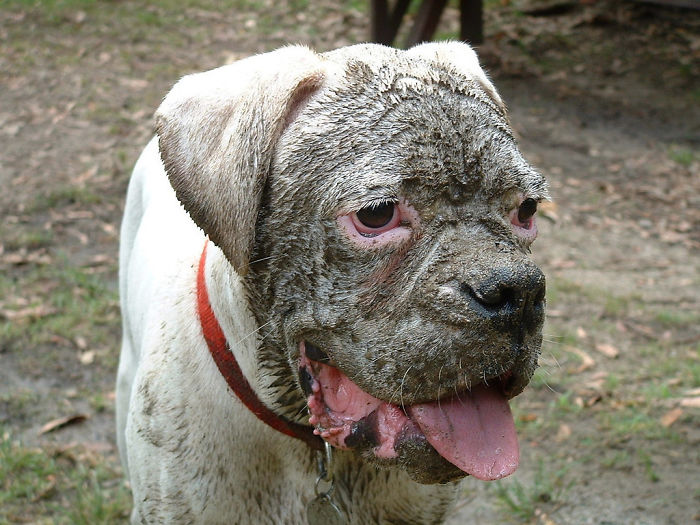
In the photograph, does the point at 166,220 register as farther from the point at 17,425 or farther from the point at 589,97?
the point at 589,97

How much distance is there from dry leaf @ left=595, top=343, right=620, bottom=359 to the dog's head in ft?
10.8

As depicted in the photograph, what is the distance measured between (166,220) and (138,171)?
701mm

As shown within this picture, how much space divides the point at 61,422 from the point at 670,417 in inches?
125

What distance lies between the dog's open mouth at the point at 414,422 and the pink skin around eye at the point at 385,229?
13.3 inches

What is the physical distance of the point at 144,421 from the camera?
2746 mm

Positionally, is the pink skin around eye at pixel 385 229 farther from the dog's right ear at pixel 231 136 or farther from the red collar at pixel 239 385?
the red collar at pixel 239 385

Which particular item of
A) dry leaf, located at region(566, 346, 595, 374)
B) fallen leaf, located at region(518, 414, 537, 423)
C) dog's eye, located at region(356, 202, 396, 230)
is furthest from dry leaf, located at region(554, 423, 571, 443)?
dog's eye, located at region(356, 202, 396, 230)

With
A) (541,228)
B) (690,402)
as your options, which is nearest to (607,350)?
(690,402)

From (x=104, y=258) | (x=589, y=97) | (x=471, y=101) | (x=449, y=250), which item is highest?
(x=471, y=101)

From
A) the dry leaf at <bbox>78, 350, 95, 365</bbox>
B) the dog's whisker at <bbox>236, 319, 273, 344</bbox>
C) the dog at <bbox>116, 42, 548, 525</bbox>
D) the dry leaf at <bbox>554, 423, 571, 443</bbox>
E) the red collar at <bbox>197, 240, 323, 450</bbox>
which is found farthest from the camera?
the dry leaf at <bbox>78, 350, 95, 365</bbox>

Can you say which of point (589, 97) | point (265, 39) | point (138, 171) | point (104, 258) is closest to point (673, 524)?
point (138, 171)

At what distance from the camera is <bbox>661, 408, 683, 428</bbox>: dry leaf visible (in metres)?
4.66

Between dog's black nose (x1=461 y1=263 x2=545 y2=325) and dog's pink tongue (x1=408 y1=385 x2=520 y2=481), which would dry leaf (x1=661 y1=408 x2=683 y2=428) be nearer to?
dog's pink tongue (x1=408 y1=385 x2=520 y2=481)

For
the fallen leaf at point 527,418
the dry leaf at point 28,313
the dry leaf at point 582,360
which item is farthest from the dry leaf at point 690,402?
the dry leaf at point 28,313
